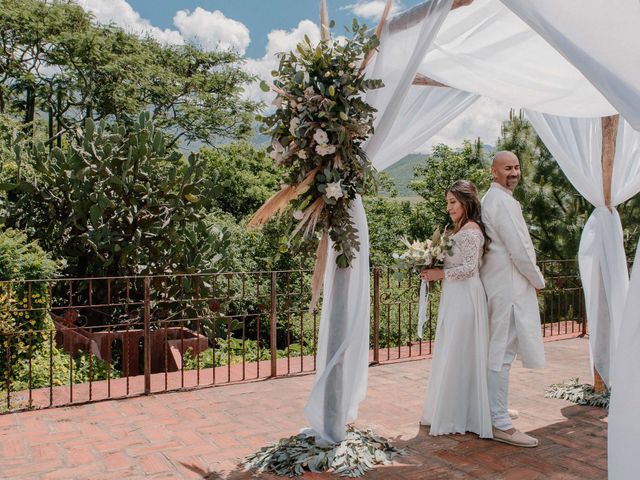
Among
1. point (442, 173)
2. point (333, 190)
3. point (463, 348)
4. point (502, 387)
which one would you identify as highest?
point (442, 173)

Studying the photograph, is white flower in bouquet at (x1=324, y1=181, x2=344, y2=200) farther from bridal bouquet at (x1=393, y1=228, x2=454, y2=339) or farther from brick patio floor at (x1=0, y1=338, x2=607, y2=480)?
brick patio floor at (x1=0, y1=338, x2=607, y2=480)

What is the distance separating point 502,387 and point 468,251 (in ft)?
3.30

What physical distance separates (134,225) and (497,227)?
563cm

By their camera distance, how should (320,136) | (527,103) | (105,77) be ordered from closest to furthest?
(320,136) < (527,103) < (105,77)

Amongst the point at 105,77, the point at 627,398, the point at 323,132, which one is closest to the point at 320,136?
the point at 323,132

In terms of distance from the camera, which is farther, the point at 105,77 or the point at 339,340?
the point at 105,77

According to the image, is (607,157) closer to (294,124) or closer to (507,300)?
(507,300)

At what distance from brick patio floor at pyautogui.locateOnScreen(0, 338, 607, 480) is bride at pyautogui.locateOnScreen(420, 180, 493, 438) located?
0.14 meters

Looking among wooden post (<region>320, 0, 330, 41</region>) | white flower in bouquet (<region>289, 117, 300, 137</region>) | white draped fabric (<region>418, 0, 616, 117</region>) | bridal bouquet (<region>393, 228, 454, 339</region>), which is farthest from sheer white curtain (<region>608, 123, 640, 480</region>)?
white draped fabric (<region>418, 0, 616, 117</region>)

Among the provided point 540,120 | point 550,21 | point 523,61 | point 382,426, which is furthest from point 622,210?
point 550,21

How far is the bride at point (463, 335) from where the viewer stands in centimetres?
438

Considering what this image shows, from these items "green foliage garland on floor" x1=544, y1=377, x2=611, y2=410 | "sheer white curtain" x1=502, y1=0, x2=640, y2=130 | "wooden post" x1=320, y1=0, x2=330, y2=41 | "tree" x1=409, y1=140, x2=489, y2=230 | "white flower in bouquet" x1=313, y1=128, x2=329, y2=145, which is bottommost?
"green foliage garland on floor" x1=544, y1=377, x2=611, y2=410

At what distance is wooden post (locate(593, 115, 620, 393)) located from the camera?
211 inches

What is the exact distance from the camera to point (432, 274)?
452cm
